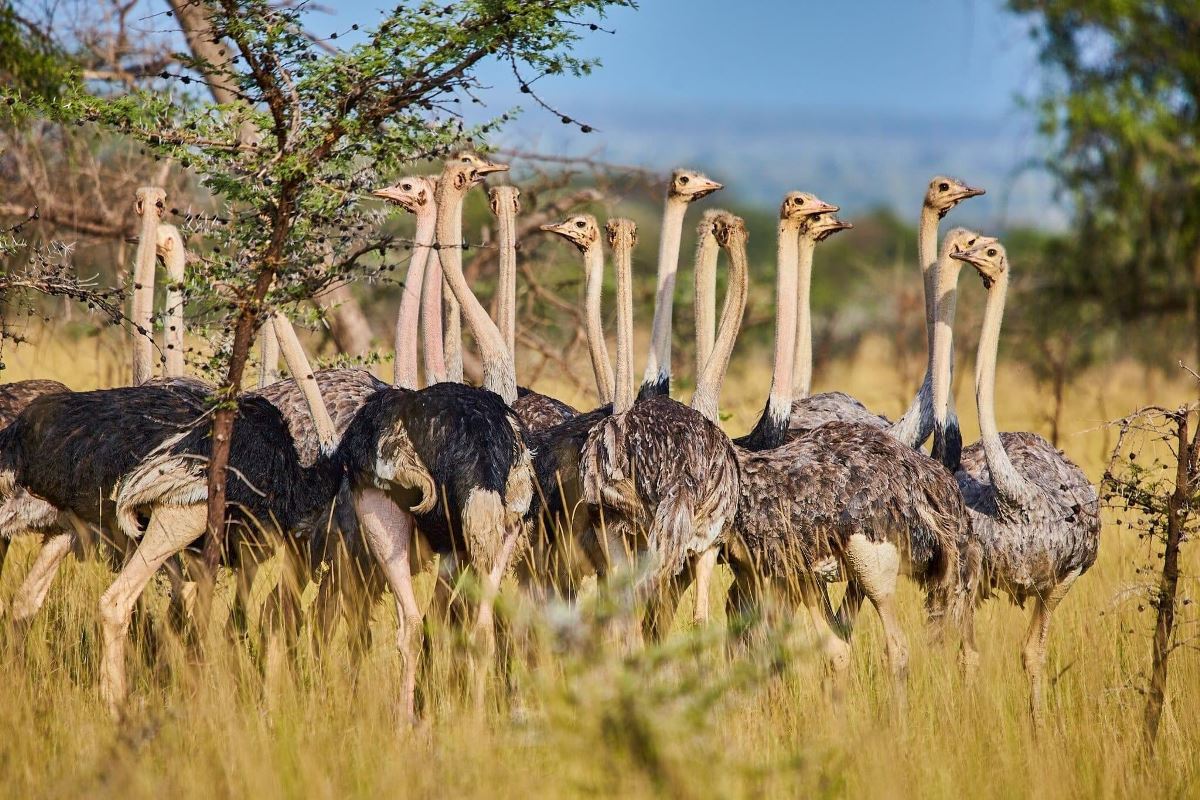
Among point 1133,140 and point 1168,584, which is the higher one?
point 1133,140

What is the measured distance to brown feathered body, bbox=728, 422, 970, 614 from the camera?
540 centimetres

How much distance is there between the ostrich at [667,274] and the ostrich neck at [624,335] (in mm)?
116

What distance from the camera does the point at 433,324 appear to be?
22.3ft

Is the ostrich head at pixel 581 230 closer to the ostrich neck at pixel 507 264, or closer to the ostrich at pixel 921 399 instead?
the ostrich neck at pixel 507 264

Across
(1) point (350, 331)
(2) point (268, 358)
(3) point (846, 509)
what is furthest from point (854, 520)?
(1) point (350, 331)

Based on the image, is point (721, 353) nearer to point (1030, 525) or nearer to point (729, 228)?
point (729, 228)

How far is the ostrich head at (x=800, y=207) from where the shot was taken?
6.88 meters

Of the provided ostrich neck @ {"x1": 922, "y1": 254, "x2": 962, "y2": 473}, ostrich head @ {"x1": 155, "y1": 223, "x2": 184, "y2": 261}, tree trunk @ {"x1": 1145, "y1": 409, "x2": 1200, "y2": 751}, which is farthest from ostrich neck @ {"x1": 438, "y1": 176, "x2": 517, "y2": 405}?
tree trunk @ {"x1": 1145, "y1": 409, "x2": 1200, "y2": 751}

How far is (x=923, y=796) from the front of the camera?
4289mm

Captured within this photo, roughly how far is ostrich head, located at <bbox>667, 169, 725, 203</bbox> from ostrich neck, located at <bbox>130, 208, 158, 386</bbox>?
2.36 meters

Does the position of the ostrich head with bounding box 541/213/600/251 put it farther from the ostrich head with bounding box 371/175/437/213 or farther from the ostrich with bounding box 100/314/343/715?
the ostrich with bounding box 100/314/343/715

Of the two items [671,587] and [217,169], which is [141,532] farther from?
[671,587]

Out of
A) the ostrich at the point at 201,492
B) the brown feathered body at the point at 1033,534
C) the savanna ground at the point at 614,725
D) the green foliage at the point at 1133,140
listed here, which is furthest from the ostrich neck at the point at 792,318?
the green foliage at the point at 1133,140

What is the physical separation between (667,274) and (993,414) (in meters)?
1.60
